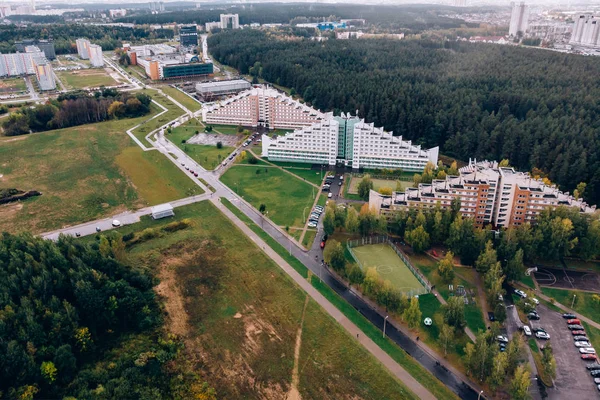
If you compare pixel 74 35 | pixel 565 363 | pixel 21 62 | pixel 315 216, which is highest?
pixel 74 35

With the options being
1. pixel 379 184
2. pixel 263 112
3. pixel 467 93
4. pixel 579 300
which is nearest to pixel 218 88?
pixel 263 112

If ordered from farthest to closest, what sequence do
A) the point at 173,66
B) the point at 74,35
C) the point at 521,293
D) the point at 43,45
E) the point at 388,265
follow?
the point at 74,35 < the point at 43,45 < the point at 173,66 < the point at 388,265 < the point at 521,293

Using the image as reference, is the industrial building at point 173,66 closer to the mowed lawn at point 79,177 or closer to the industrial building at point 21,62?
the industrial building at point 21,62

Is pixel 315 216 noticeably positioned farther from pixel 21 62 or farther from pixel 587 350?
pixel 21 62

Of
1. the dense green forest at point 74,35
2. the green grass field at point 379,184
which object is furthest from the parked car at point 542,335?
the dense green forest at point 74,35

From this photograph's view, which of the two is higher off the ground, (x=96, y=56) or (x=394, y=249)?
(x=96, y=56)

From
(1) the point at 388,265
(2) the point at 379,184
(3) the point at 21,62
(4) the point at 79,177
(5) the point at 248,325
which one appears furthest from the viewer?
(3) the point at 21,62

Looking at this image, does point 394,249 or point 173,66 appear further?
point 173,66

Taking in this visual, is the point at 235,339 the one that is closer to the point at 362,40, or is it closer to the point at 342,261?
the point at 342,261
